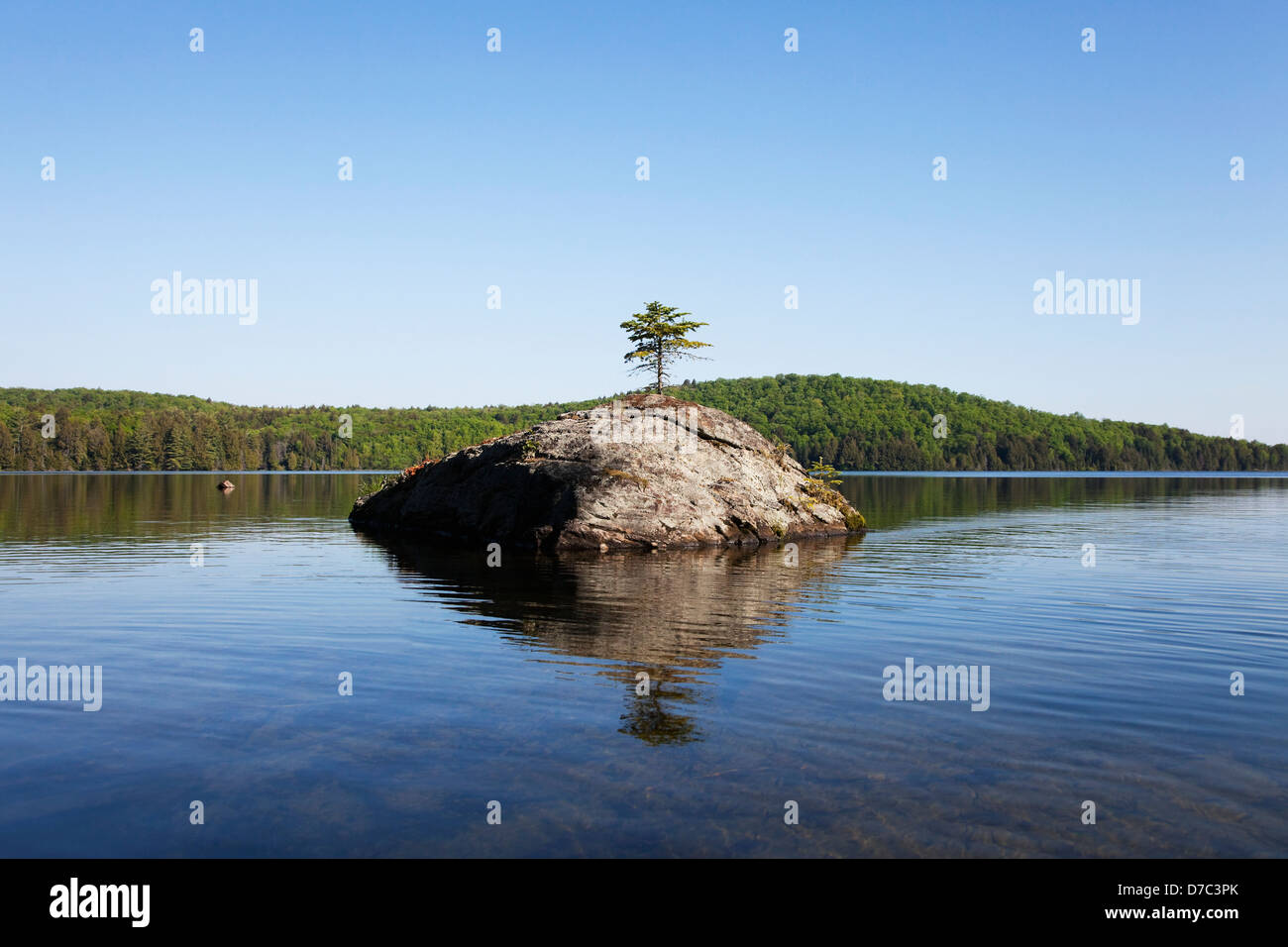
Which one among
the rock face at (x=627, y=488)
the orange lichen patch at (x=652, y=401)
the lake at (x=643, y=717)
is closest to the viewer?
the lake at (x=643, y=717)

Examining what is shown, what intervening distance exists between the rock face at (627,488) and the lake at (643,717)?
9.99m

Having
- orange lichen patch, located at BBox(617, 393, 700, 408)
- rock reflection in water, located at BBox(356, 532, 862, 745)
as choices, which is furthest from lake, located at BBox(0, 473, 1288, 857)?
orange lichen patch, located at BBox(617, 393, 700, 408)

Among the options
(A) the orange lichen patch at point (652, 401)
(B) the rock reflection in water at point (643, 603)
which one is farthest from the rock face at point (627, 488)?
(B) the rock reflection in water at point (643, 603)

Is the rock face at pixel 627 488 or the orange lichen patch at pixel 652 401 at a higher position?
the orange lichen patch at pixel 652 401

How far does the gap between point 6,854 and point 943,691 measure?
38.8 ft

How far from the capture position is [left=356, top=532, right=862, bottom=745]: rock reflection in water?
14.1 metres

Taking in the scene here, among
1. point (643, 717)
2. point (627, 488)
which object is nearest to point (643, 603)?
point (643, 717)

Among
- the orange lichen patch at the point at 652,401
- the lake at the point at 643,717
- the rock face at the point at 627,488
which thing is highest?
the orange lichen patch at the point at 652,401

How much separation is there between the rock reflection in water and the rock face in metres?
2.05

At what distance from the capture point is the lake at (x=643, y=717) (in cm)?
833

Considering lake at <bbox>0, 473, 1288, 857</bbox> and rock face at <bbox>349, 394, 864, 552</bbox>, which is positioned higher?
rock face at <bbox>349, 394, 864, 552</bbox>

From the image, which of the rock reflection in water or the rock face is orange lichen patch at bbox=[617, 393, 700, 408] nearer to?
the rock face

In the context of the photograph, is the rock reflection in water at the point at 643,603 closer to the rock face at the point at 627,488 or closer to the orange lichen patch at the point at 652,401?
the rock face at the point at 627,488
